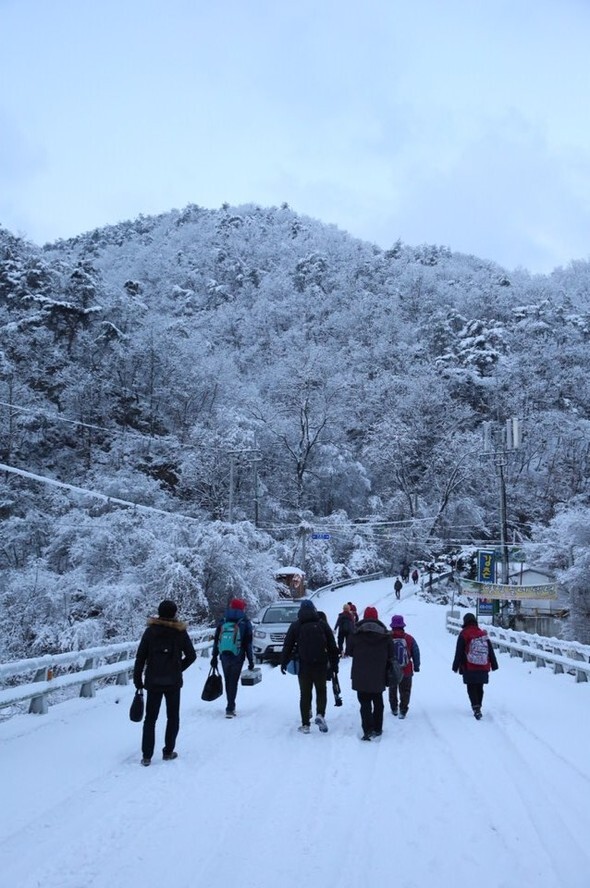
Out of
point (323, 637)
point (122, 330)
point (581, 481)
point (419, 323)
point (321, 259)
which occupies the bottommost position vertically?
point (323, 637)

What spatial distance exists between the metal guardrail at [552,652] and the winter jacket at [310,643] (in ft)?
22.9

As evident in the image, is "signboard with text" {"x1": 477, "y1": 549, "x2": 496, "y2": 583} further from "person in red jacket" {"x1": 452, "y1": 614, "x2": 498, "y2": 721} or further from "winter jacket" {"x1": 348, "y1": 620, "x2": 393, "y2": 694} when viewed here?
"winter jacket" {"x1": 348, "y1": 620, "x2": 393, "y2": 694}

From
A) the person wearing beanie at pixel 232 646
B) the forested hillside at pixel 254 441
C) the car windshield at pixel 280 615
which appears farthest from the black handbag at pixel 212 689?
the forested hillside at pixel 254 441

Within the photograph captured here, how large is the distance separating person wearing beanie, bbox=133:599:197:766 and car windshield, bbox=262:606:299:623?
37.3 ft

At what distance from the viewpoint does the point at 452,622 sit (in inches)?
1120

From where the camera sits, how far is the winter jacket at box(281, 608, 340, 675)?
790 cm

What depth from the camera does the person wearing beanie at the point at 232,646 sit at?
8922 mm

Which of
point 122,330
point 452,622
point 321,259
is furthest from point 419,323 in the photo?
point 452,622

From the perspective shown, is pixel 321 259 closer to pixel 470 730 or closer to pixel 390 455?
pixel 390 455

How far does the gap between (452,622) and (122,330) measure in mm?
40597

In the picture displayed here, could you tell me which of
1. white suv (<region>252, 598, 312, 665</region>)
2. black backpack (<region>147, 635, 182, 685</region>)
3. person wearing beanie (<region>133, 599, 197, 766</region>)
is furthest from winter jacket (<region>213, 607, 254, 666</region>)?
white suv (<region>252, 598, 312, 665</region>)

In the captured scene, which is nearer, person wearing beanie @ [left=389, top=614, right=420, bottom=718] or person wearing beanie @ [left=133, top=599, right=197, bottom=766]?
person wearing beanie @ [left=133, top=599, right=197, bottom=766]

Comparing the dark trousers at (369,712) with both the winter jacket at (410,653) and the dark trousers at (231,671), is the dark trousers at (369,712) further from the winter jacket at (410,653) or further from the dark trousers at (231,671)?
the dark trousers at (231,671)

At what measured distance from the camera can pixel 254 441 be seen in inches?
1881
